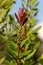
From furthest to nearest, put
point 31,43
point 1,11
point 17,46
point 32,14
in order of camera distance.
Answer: point 32,14 → point 1,11 → point 31,43 → point 17,46

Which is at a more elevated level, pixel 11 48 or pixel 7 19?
pixel 7 19

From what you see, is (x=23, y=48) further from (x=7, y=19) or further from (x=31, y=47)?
(x=7, y=19)

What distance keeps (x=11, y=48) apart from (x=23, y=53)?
99mm

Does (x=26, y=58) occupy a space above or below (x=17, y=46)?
below

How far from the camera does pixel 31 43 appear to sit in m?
1.77

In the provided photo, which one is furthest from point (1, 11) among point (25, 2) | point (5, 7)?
point (25, 2)

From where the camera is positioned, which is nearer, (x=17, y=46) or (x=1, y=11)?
(x=17, y=46)

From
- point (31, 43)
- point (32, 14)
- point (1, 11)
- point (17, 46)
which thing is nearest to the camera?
point (17, 46)

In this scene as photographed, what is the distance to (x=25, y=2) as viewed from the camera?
216 cm

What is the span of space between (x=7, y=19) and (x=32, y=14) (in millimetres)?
246

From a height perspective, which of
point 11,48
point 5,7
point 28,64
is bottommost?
→ point 28,64

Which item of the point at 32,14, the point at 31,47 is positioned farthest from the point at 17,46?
the point at 32,14

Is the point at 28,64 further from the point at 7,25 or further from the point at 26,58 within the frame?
the point at 7,25

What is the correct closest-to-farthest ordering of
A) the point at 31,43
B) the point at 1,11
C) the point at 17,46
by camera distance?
the point at 17,46 < the point at 31,43 < the point at 1,11
